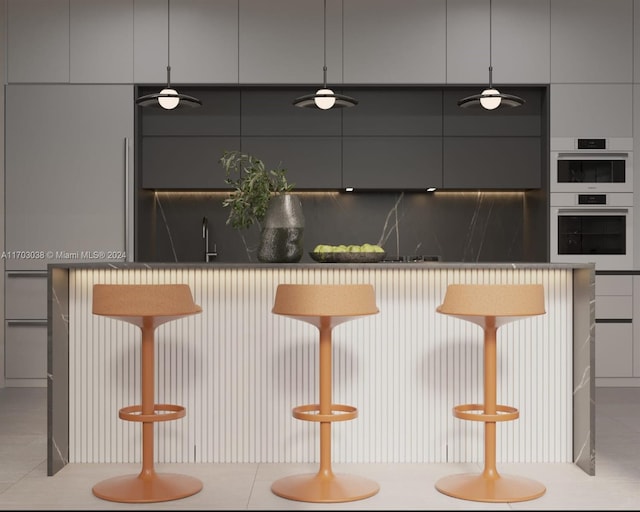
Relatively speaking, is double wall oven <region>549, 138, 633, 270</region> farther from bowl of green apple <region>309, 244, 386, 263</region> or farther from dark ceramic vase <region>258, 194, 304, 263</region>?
dark ceramic vase <region>258, 194, 304, 263</region>

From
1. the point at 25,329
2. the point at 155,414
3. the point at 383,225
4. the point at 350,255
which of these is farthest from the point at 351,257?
the point at 25,329

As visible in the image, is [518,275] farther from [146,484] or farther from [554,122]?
[554,122]

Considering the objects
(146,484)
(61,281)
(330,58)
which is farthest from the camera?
(330,58)

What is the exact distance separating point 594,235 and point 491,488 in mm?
3149

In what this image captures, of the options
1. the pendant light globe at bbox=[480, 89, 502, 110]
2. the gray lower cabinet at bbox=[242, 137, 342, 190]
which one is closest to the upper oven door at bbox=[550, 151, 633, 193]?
the pendant light globe at bbox=[480, 89, 502, 110]

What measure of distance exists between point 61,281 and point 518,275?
215 cm

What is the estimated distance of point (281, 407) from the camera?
3896 millimetres

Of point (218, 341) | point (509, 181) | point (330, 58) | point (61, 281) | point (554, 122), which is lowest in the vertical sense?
point (218, 341)

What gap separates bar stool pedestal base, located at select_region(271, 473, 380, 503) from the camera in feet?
10.8

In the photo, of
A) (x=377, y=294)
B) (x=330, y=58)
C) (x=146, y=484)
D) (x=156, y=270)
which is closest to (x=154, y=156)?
(x=330, y=58)

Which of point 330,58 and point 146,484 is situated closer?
point 146,484

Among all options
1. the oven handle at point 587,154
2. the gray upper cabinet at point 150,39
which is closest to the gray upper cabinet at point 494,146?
the oven handle at point 587,154

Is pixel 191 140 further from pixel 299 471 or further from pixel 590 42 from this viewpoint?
pixel 299 471

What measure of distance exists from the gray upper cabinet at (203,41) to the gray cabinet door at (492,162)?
5.75ft
